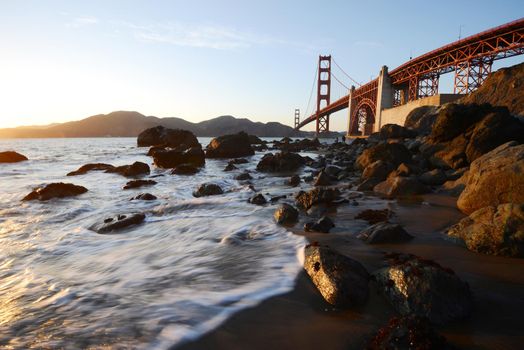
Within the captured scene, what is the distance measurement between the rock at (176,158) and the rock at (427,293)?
46.9 ft

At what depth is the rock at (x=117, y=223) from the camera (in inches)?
208

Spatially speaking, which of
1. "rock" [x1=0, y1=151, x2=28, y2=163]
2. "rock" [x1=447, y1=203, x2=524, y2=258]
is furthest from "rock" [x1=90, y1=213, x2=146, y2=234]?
"rock" [x1=0, y1=151, x2=28, y2=163]

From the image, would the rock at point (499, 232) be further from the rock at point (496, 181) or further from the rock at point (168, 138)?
the rock at point (168, 138)

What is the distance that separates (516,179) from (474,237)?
155 centimetres

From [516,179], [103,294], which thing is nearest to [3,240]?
[103,294]

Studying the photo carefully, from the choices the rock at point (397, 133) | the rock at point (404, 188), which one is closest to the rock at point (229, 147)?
the rock at point (397, 133)

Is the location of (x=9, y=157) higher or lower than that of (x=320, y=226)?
higher

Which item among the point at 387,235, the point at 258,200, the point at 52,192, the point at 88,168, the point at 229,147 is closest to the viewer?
the point at 387,235

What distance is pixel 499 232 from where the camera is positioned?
3367 mm

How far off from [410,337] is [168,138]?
31.6 m

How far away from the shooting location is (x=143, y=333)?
91.6 inches

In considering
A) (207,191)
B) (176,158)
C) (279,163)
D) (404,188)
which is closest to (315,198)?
(404,188)

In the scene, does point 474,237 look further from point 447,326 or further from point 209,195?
point 209,195

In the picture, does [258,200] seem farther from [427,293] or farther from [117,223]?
[427,293]
